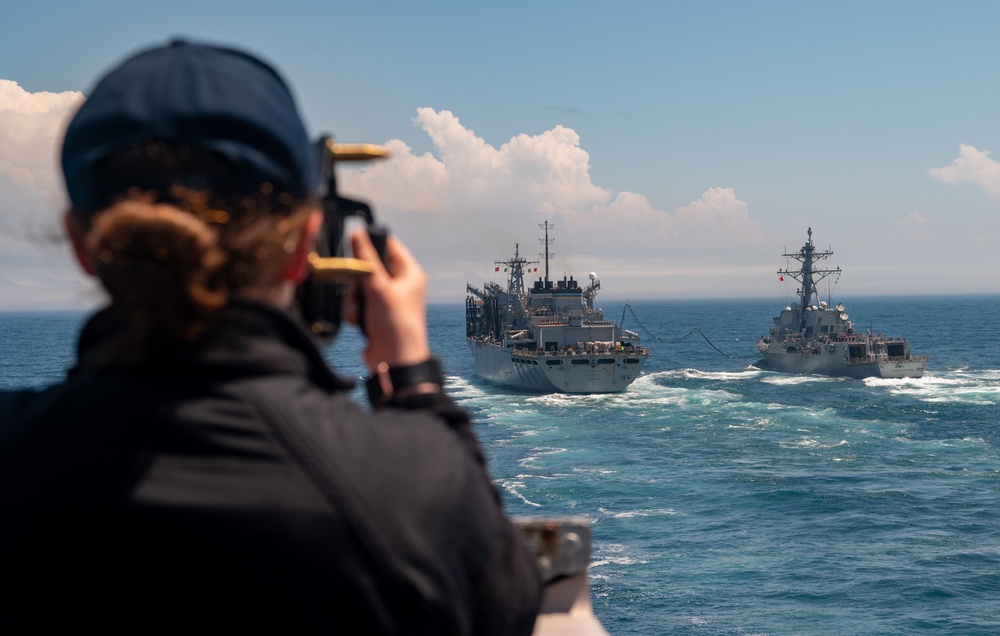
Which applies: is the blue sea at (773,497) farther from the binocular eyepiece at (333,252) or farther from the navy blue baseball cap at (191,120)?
the navy blue baseball cap at (191,120)

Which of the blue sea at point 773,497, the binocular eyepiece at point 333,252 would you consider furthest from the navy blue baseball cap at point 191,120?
the blue sea at point 773,497

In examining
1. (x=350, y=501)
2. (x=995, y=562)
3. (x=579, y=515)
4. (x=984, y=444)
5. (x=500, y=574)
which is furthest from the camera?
(x=984, y=444)

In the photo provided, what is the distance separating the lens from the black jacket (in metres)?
1.35

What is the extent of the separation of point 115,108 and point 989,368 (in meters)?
81.8

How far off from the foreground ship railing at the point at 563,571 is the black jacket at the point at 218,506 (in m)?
1.03

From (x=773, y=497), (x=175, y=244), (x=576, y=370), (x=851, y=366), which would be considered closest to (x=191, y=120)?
(x=175, y=244)

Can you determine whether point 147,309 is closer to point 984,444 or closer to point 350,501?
point 350,501

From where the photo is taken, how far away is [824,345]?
63.7 meters

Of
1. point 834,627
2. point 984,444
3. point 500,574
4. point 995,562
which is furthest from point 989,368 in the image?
point 500,574

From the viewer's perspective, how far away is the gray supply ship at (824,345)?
6138cm

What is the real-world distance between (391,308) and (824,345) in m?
66.3

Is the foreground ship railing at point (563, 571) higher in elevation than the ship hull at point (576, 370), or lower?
higher

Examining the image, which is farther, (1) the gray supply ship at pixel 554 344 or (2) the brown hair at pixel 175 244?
(1) the gray supply ship at pixel 554 344

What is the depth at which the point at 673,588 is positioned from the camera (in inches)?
914
